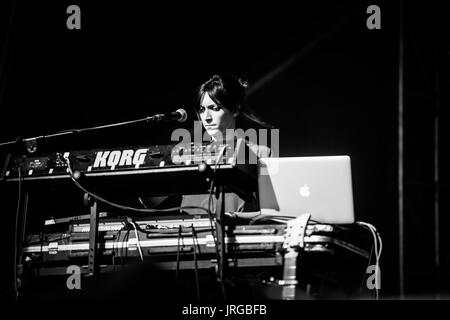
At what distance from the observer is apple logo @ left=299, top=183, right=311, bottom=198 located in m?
2.24

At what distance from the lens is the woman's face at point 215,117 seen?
10.0 ft

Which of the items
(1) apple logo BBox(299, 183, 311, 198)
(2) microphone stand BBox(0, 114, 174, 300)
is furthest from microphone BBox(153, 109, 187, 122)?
(1) apple logo BBox(299, 183, 311, 198)

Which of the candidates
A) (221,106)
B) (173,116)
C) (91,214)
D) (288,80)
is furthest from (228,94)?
(288,80)

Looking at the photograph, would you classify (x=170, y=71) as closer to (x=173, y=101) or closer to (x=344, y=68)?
(x=173, y=101)

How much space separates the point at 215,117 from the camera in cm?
306

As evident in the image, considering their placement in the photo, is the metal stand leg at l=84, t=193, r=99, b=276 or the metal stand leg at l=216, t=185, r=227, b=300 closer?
the metal stand leg at l=216, t=185, r=227, b=300

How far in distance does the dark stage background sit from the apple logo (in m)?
1.93

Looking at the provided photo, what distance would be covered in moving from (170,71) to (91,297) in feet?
7.61

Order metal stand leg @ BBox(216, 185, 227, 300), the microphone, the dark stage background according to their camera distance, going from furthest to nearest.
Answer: the dark stage background
the microphone
metal stand leg @ BBox(216, 185, 227, 300)

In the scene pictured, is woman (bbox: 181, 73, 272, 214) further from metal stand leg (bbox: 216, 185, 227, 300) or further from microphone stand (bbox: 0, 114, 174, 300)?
metal stand leg (bbox: 216, 185, 227, 300)

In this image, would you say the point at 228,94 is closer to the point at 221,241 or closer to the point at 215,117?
the point at 215,117

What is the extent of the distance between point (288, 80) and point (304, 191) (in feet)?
8.61

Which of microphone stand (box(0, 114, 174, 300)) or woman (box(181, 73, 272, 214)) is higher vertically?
woman (box(181, 73, 272, 214))

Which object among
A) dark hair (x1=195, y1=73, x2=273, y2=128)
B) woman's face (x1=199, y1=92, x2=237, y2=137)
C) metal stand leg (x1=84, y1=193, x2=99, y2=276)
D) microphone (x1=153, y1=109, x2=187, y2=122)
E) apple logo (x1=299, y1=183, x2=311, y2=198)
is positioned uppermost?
dark hair (x1=195, y1=73, x2=273, y2=128)
